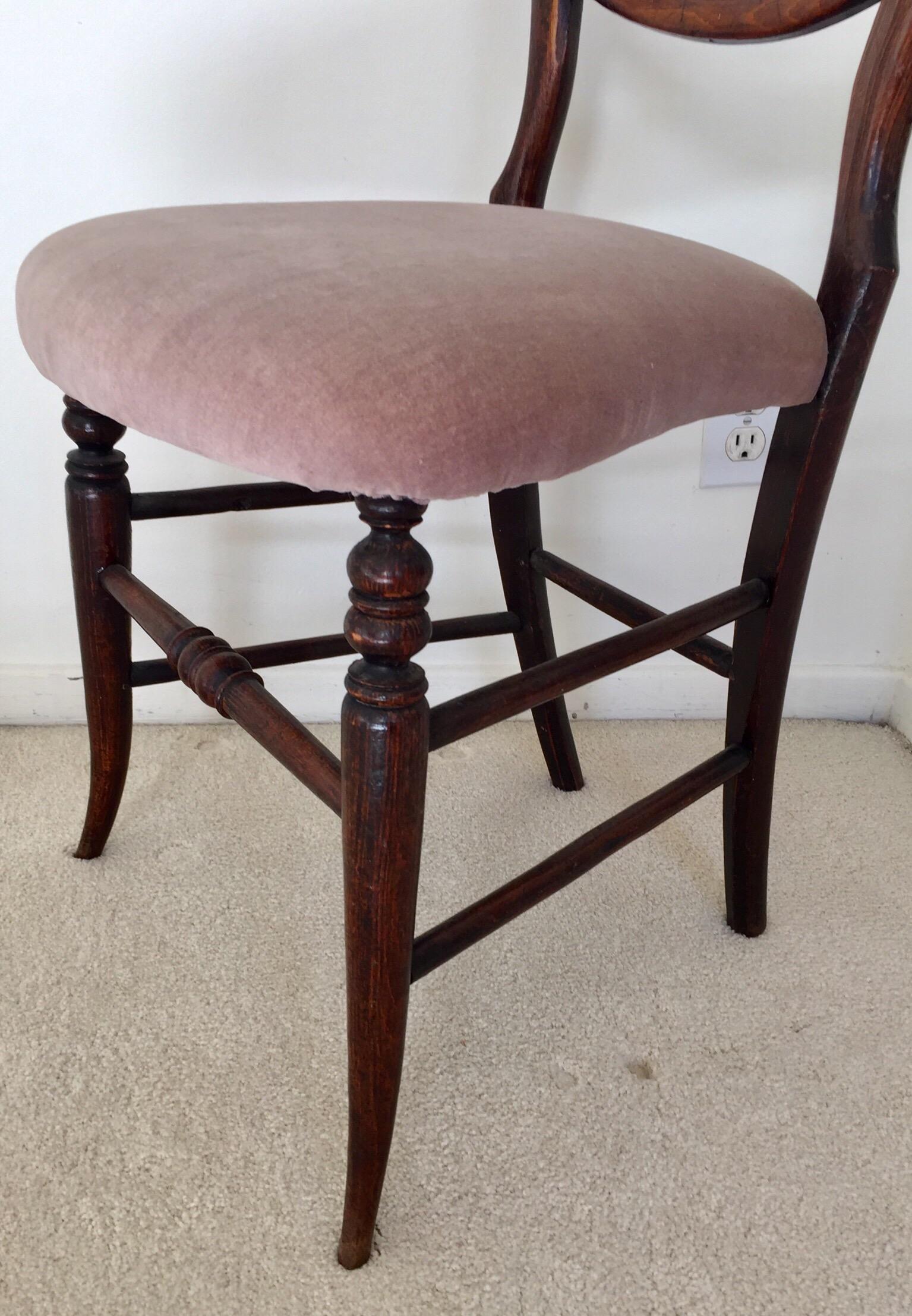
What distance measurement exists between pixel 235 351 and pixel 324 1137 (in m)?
0.44

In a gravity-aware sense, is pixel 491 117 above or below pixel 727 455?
above

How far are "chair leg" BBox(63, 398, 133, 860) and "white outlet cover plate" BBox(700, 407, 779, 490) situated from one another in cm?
54

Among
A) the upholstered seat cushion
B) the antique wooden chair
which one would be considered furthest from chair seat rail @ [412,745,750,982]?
the upholstered seat cushion

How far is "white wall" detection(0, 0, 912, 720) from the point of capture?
2.69 ft

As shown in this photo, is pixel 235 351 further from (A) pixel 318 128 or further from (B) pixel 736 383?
(A) pixel 318 128

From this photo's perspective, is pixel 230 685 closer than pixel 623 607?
Yes

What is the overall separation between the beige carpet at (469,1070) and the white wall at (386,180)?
190 mm

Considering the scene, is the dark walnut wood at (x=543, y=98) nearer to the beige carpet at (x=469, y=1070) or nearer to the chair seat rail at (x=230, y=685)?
the chair seat rail at (x=230, y=685)

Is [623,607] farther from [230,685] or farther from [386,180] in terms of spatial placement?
[386,180]

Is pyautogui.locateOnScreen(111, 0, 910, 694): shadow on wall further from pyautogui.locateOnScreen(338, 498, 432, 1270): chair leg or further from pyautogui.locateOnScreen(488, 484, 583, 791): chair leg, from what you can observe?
pyautogui.locateOnScreen(338, 498, 432, 1270): chair leg

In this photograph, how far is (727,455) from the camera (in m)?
0.98

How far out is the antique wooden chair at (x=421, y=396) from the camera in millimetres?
383

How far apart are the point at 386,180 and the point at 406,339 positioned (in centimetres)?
57

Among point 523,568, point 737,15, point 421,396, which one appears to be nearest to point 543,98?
point 737,15
